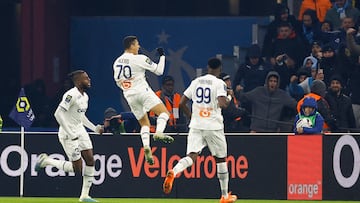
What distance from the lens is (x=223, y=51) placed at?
116 feet

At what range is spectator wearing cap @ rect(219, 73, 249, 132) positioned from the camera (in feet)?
95.0

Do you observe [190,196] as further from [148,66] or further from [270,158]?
[148,66]

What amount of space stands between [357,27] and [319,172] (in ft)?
15.8

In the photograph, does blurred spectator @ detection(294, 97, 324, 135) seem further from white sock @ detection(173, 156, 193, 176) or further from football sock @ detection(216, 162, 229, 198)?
white sock @ detection(173, 156, 193, 176)

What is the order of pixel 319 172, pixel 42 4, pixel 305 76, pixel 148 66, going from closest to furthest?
pixel 148 66 → pixel 319 172 → pixel 305 76 → pixel 42 4

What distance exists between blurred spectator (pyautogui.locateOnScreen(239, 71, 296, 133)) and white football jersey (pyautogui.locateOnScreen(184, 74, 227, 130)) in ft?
13.7

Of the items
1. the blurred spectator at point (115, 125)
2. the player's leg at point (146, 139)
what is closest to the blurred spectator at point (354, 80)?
the blurred spectator at point (115, 125)

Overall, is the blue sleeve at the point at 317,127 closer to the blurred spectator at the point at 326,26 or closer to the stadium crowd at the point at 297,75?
the stadium crowd at the point at 297,75

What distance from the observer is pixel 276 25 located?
31406mm

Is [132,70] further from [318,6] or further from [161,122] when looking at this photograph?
[318,6]

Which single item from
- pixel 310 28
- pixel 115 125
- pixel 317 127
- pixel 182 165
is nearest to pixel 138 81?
pixel 182 165

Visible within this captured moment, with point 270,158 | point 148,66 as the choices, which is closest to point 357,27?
point 270,158

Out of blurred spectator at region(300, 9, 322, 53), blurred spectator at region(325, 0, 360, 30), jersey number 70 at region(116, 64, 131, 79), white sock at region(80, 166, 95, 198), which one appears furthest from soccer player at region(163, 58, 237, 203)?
blurred spectator at region(325, 0, 360, 30)

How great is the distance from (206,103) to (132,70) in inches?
62.9
